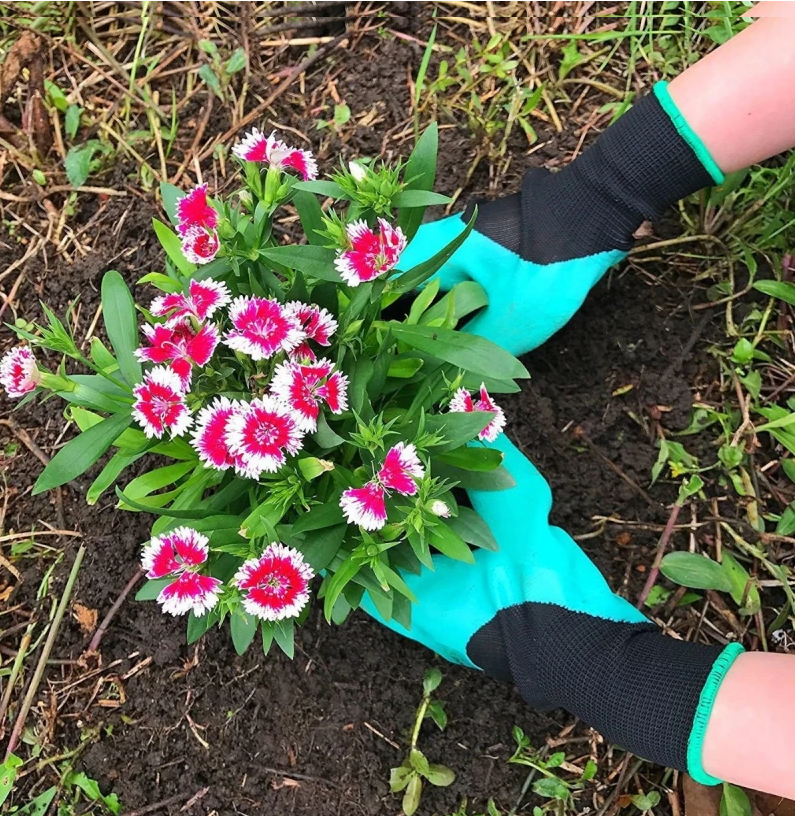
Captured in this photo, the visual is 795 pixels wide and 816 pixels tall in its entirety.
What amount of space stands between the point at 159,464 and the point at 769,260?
5.10 ft

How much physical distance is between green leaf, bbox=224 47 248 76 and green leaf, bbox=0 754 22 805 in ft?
5.93

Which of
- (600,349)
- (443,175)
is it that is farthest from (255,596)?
(443,175)

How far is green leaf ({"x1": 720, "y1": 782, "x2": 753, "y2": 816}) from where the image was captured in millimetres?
1583

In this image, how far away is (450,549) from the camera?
1.29 metres

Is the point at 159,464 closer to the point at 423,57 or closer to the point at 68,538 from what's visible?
the point at 68,538

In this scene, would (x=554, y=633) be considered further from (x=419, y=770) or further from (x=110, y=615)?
(x=110, y=615)

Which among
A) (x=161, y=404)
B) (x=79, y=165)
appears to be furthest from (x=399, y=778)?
(x=79, y=165)

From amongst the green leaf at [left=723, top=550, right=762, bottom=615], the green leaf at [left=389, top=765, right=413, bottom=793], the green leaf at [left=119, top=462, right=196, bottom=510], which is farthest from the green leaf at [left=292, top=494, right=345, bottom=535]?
the green leaf at [left=723, top=550, right=762, bottom=615]

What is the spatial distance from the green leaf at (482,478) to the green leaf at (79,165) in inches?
54.6

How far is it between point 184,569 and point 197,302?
0.40 metres

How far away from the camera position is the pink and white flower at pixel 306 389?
1.13 meters

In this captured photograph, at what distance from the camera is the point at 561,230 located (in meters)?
1.77

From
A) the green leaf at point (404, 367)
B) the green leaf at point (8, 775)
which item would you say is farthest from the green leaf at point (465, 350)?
the green leaf at point (8, 775)

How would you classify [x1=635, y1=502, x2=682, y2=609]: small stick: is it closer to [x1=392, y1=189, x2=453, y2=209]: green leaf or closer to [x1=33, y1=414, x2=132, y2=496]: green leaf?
[x1=392, y1=189, x2=453, y2=209]: green leaf
